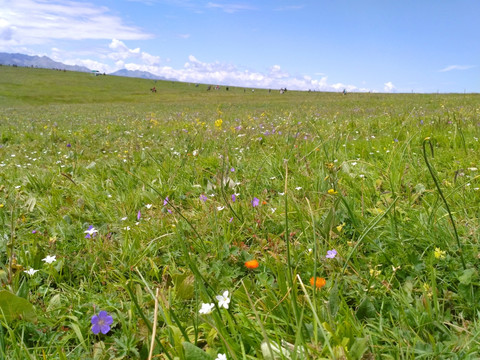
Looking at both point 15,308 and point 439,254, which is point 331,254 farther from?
point 15,308

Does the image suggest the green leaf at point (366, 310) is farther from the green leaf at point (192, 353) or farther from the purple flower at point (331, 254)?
the green leaf at point (192, 353)

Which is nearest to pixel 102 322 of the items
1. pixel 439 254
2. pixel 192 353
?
pixel 192 353

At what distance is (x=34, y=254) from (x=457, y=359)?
9.54 ft

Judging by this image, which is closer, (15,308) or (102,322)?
(102,322)

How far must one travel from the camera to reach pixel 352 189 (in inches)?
132

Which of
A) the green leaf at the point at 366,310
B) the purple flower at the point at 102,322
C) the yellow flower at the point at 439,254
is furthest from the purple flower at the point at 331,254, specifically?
the purple flower at the point at 102,322

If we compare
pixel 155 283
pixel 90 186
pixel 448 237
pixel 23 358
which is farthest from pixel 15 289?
pixel 448 237

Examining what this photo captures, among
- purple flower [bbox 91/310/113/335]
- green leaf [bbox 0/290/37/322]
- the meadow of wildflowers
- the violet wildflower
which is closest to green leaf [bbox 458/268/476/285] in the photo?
the meadow of wildflowers

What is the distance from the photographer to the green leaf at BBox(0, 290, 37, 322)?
6.15 feet

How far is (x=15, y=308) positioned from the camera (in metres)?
1.92

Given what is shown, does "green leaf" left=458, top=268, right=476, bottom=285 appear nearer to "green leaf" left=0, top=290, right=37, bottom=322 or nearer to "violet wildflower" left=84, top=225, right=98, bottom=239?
"green leaf" left=0, top=290, right=37, bottom=322

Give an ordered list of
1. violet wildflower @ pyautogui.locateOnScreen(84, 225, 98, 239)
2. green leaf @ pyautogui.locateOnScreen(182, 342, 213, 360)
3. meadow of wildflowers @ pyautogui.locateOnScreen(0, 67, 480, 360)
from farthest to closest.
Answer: violet wildflower @ pyautogui.locateOnScreen(84, 225, 98, 239)
meadow of wildflowers @ pyautogui.locateOnScreen(0, 67, 480, 360)
green leaf @ pyautogui.locateOnScreen(182, 342, 213, 360)

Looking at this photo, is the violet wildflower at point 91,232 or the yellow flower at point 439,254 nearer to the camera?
the yellow flower at point 439,254

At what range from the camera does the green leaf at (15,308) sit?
6.15ft
